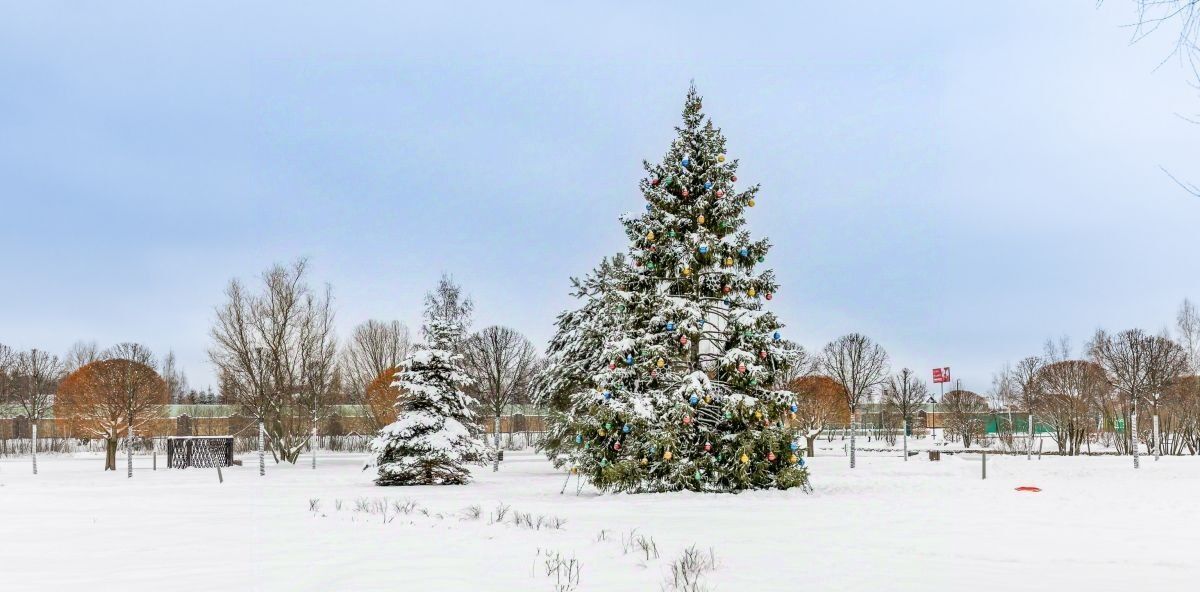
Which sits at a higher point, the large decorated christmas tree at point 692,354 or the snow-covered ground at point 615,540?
the large decorated christmas tree at point 692,354

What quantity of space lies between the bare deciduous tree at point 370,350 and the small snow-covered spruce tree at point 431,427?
150 ft

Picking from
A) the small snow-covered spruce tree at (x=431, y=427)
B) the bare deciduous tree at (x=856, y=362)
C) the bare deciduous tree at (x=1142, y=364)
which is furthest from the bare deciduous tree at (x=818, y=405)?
the small snow-covered spruce tree at (x=431, y=427)

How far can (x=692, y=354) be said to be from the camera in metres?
19.4

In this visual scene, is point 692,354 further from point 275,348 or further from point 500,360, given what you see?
point 500,360

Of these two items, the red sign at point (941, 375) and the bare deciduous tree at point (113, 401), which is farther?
the red sign at point (941, 375)

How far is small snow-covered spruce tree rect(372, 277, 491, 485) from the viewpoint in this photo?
24.6 meters

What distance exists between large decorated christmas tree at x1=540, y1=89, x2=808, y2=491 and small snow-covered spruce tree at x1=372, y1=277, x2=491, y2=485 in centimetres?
541

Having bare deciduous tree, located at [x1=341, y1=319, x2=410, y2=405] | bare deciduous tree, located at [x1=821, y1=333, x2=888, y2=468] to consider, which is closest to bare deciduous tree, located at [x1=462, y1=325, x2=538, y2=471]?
bare deciduous tree, located at [x1=341, y1=319, x2=410, y2=405]

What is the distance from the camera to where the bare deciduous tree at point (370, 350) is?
70.8 metres

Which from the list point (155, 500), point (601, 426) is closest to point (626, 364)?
point (601, 426)

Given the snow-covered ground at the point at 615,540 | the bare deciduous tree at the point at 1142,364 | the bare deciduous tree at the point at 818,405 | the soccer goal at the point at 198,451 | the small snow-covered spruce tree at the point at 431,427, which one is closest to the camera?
the snow-covered ground at the point at 615,540

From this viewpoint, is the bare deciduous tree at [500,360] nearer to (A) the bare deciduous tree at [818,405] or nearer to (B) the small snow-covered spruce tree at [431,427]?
(A) the bare deciduous tree at [818,405]

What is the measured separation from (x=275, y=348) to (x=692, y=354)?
83.7 ft

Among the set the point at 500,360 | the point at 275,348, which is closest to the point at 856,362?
the point at 500,360
